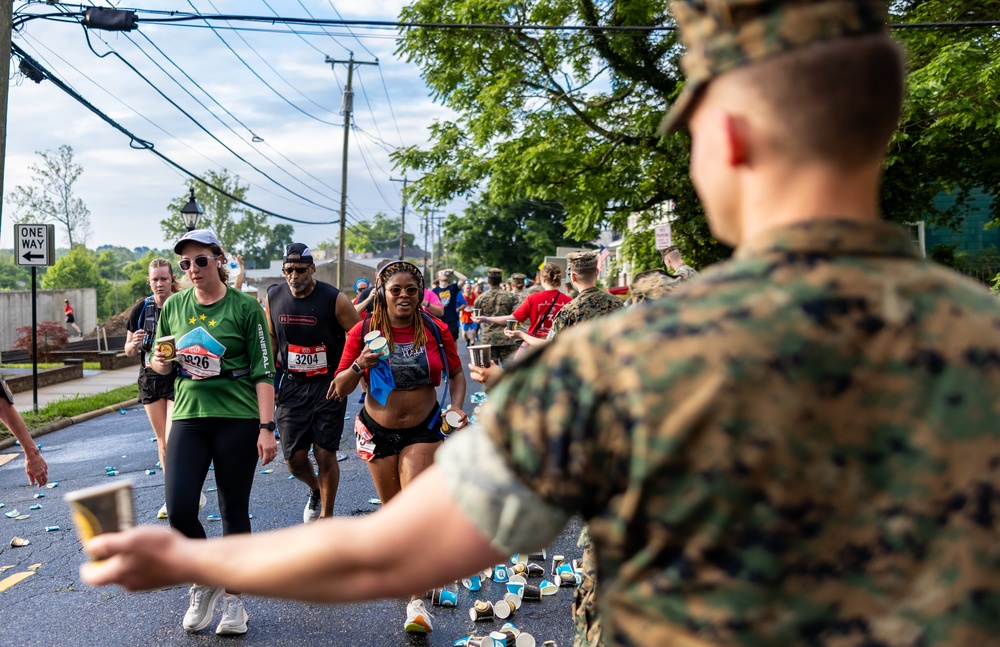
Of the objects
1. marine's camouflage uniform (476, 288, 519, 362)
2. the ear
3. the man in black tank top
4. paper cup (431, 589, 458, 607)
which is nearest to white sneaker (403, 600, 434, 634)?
paper cup (431, 589, 458, 607)

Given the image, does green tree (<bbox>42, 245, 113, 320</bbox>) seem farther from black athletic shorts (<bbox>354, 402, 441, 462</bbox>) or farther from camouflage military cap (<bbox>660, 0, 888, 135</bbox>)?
camouflage military cap (<bbox>660, 0, 888, 135</bbox>)

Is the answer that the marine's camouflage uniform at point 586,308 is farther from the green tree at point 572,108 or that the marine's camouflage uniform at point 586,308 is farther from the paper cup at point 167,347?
the green tree at point 572,108

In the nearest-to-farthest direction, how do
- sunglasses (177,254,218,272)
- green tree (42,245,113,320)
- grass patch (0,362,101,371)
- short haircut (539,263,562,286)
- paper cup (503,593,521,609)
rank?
sunglasses (177,254,218,272), paper cup (503,593,521,609), short haircut (539,263,562,286), grass patch (0,362,101,371), green tree (42,245,113,320)

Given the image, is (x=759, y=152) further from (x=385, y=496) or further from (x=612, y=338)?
(x=385, y=496)

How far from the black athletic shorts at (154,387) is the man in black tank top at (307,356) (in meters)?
1.54

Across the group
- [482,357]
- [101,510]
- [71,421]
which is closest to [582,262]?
[482,357]

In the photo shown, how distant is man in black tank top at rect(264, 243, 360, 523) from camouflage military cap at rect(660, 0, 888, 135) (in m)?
5.75

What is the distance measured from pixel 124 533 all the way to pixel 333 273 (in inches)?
4102

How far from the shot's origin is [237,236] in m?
116

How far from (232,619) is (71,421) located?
10855mm

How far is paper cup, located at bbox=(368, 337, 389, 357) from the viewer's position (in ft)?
17.5

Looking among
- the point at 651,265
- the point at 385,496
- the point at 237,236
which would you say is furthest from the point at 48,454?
the point at 237,236

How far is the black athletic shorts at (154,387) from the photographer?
A: 8.02m

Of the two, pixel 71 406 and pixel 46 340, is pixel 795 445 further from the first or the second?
pixel 46 340
